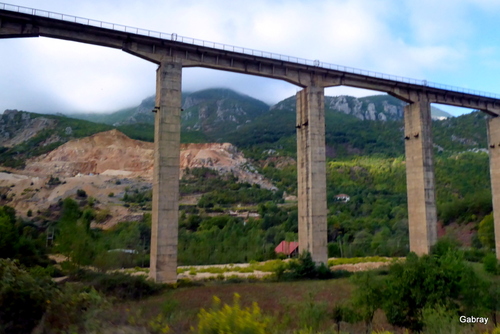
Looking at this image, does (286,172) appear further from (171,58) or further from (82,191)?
(171,58)

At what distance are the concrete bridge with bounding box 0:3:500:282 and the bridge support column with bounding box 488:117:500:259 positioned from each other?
0.23 feet

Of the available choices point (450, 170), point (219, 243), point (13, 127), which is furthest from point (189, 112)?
point (219, 243)

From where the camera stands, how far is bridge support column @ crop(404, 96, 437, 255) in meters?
24.8

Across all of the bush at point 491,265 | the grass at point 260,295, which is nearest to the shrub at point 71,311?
the grass at point 260,295

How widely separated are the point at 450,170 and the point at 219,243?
160ft

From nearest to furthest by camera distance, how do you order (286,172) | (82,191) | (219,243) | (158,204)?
(158,204)
(219,243)
(82,191)
(286,172)

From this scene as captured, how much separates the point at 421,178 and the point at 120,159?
60600 mm

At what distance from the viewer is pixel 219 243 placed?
38375 mm

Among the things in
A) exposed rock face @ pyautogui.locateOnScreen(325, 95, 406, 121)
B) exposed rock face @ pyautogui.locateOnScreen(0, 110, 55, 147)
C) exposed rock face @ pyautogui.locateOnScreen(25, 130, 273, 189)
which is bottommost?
exposed rock face @ pyautogui.locateOnScreen(25, 130, 273, 189)

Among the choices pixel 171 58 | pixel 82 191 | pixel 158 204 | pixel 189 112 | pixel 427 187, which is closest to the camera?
pixel 158 204

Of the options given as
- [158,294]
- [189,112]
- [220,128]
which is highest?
[189,112]

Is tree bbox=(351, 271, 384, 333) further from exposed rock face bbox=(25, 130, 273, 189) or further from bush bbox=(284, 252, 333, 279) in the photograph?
exposed rock face bbox=(25, 130, 273, 189)

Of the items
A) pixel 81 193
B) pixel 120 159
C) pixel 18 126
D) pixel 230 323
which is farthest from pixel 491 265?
pixel 18 126

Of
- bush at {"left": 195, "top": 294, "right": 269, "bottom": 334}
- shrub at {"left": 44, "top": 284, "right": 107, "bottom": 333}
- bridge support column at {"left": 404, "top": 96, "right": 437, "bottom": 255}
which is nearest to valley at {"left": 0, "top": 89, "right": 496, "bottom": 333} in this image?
shrub at {"left": 44, "top": 284, "right": 107, "bottom": 333}
